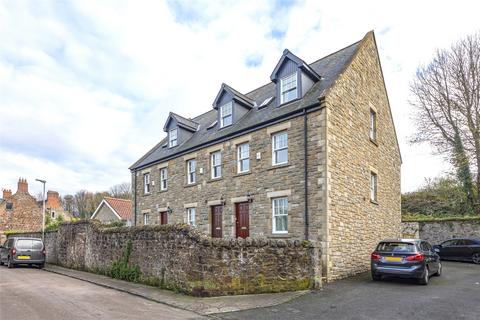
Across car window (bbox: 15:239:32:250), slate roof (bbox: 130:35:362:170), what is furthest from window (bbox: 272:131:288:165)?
car window (bbox: 15:239:32:250)

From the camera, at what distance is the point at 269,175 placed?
1573 centimetres

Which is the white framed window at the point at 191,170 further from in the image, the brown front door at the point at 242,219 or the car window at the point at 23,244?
the car window at the point at 23,244

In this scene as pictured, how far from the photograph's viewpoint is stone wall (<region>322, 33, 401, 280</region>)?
13.7 metres

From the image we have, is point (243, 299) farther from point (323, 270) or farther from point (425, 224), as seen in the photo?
point (425, 224)

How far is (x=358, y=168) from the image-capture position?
16.0m

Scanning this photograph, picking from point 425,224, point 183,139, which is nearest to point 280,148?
point 183,139

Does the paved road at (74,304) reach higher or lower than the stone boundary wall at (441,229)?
lower

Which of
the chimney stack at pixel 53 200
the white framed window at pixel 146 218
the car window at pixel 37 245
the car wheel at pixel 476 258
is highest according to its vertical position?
the chimney stack at pixel 53 200

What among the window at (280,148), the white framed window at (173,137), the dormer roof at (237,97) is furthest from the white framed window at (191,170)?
the window at (280,148)

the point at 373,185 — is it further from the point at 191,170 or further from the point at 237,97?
the point at 191,170

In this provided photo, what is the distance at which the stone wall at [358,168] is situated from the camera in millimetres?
13680

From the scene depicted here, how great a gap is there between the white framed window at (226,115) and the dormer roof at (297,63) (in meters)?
3.47

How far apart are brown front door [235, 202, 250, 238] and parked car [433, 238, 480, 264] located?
37.5 feet

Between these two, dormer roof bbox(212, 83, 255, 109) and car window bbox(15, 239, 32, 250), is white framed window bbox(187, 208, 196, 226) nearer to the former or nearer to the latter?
dormer roof bbox(212, 83, 255, 109)
